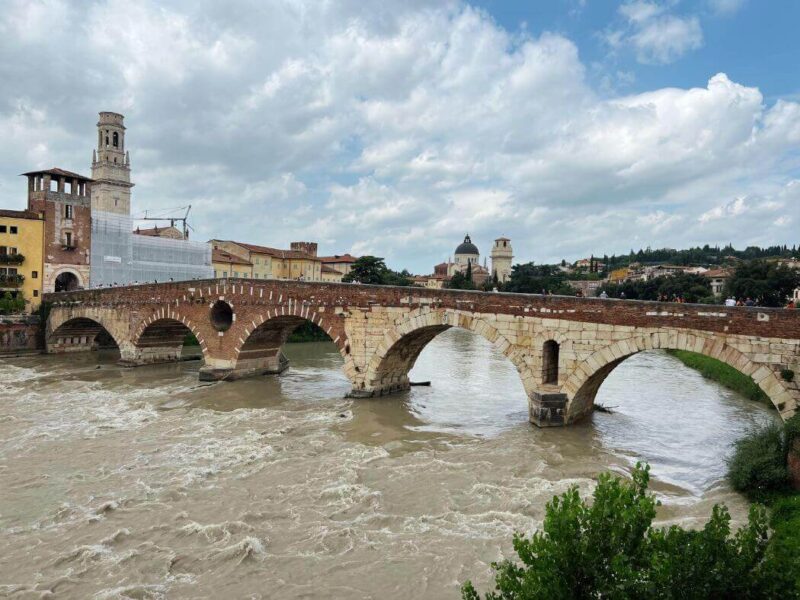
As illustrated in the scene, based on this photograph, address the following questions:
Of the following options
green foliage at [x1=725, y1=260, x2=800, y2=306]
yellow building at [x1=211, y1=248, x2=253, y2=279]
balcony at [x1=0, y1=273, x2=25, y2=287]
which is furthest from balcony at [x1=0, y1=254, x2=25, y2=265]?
green foliage at [x1=725, y1=260, x2=800, y2=306]

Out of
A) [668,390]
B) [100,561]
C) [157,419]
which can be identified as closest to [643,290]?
[668,390]

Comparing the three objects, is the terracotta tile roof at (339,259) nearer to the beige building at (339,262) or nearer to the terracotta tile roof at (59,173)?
the beige building at (339,262)

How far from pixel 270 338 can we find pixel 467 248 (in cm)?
10349

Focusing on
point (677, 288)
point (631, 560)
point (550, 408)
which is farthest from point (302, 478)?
point (677, 288)

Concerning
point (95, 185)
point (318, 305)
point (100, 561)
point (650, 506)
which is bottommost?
point (100, 561)

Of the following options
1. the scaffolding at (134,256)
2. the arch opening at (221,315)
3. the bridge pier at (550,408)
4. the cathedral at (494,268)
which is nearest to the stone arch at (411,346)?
the bridge pier at (550,408)

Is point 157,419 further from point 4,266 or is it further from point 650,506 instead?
point 4,266

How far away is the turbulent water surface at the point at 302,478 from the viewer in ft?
29.9

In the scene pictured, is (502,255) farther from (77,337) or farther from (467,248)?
(77,337)

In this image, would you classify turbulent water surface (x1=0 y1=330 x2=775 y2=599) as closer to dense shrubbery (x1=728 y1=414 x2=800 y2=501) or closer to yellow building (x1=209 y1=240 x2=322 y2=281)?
dense shrubbery (x1=728 y1=414 x2=800 y2=501)

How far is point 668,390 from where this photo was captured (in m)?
23.5

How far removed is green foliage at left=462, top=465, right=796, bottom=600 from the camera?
17.3 ft

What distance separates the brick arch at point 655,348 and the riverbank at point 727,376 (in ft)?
20.4

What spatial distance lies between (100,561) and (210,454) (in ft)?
17.6
